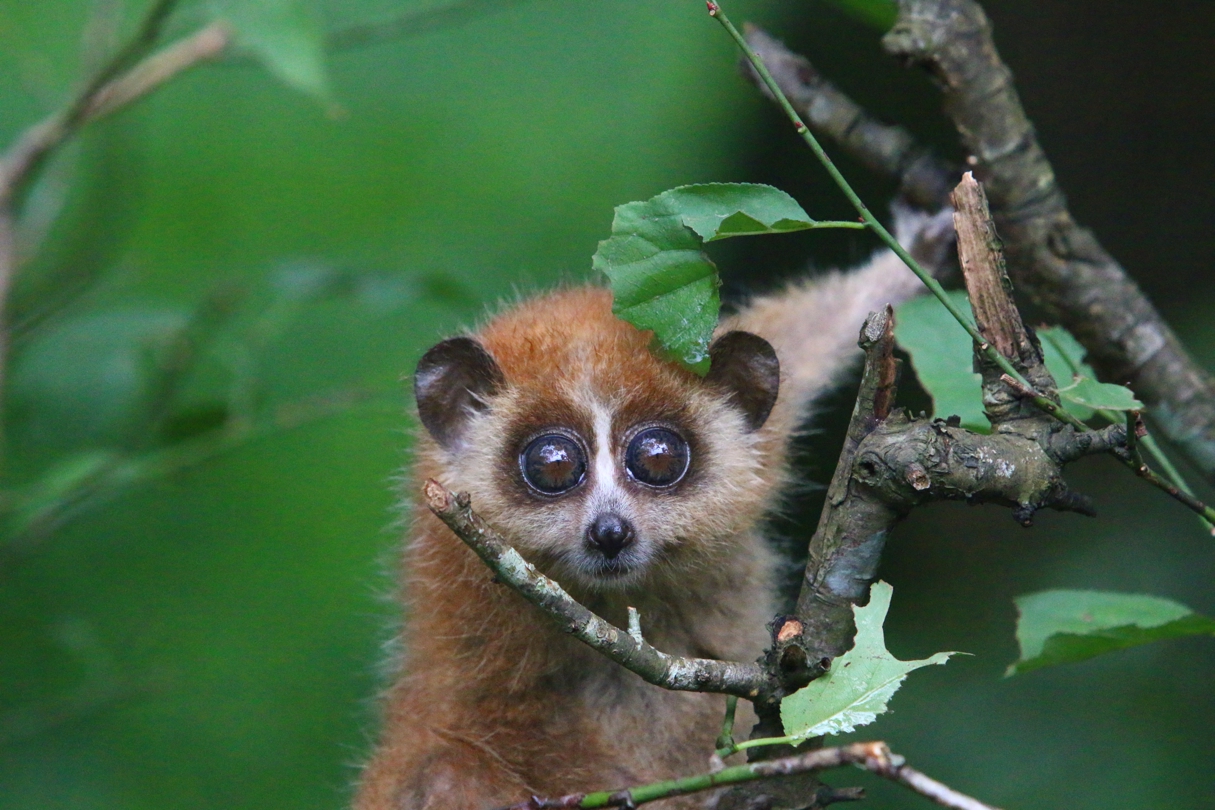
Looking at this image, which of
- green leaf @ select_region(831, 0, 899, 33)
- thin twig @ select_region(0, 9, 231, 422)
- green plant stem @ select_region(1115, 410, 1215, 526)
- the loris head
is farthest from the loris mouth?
thin twig @ select_region(0, 9, 231, 422)

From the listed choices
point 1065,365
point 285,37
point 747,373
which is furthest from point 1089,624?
point 285,37

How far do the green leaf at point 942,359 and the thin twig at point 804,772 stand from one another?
92 cm

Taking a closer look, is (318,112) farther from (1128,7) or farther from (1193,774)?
(1193,774)

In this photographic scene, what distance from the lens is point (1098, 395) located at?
7.68 feet

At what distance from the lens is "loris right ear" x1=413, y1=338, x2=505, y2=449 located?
3.20 m

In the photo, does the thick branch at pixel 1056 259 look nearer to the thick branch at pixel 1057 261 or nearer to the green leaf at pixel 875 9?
the thick branch at pixel 1057 261

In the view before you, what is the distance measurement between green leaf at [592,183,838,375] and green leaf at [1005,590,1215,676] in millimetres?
983

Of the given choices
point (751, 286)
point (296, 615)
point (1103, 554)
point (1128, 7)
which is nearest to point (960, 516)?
point (1103, 554)

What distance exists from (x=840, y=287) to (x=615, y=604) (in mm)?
1769

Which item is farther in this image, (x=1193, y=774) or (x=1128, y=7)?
(x=1128, y=7)

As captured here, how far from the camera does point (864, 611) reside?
7.39ft

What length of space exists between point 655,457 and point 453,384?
595 mm

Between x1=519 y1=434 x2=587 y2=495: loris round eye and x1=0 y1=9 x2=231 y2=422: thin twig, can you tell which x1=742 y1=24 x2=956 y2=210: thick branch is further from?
x1=0 y1=9 x2=231 y2=422: thin twig

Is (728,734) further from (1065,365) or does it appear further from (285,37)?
(285,37)
